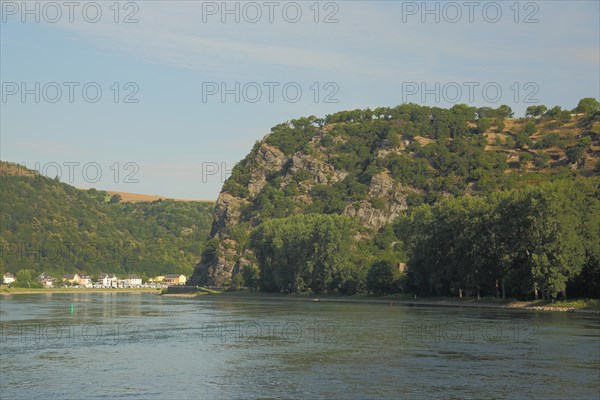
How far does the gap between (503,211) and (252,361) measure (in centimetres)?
7313

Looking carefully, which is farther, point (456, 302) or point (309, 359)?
point (456, 302)

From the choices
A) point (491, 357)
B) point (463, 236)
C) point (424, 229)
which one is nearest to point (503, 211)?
point (463, 236)

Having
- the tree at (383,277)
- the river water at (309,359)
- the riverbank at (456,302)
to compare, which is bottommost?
the river water at (309,359)

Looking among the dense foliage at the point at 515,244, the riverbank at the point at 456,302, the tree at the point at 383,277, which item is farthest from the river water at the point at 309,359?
the tree at the point at 383,277

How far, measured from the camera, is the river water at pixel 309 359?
4388 cm

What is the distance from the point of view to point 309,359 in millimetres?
57656

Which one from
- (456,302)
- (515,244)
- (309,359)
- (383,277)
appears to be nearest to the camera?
(309,359)

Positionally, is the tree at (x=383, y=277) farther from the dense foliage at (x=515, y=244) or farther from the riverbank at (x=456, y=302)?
the dense foliage at (x=515, y=244)

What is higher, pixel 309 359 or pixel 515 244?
pixel 515 244

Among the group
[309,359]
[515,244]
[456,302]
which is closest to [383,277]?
[456,302]

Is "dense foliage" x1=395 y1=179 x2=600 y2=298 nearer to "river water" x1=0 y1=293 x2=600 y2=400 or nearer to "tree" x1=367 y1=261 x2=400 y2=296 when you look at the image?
"tree" x1=367 y1=261 x2=400 y2=296

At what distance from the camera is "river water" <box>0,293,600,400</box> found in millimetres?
43875

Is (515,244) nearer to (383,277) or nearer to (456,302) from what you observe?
(456,302)

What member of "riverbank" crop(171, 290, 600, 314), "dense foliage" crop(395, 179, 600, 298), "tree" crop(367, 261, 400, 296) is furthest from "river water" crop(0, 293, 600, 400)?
"tree" crop(367, 261, 400, 296)
